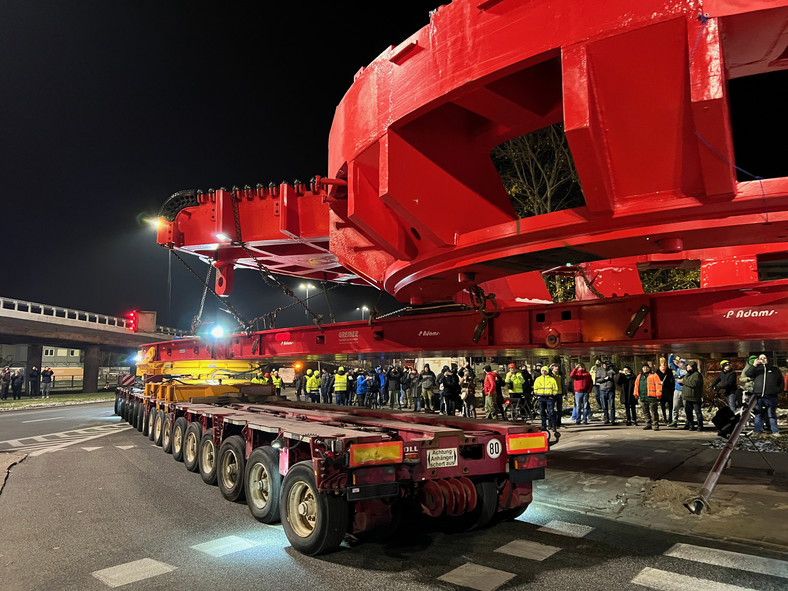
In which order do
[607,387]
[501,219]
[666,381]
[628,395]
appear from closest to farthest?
[501,219] < [666,381] < [607,387] < [628,395]

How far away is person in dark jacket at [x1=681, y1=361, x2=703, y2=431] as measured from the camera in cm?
1149

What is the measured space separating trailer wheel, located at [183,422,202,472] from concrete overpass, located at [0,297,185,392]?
A: 104 ft

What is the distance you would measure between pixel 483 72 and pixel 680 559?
4.06 metres

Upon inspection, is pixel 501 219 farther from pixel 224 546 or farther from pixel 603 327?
pixel 224 546

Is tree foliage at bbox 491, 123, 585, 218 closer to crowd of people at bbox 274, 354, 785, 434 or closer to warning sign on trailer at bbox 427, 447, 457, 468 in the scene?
crowd of people at bbox 274, 354, 785, 434

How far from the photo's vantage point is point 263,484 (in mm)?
5539

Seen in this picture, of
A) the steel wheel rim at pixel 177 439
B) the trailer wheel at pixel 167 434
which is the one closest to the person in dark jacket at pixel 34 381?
the trailer wheel at pixel 167 434

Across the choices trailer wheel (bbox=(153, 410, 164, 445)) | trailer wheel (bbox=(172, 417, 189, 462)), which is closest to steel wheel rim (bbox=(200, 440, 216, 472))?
trailer wheel (bbox=(172, 417, 189, 462))

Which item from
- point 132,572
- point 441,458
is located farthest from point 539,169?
point 132,572

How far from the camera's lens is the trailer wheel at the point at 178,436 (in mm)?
8766

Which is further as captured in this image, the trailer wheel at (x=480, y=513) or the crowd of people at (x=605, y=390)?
the crowd of people at (x=605, y=390)

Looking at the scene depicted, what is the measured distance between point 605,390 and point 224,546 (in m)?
11.7

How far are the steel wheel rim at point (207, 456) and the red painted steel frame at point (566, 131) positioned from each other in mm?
4359

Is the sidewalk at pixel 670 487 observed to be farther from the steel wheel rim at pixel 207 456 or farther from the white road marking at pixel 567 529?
the steel wheel rim at pixel 207 456
